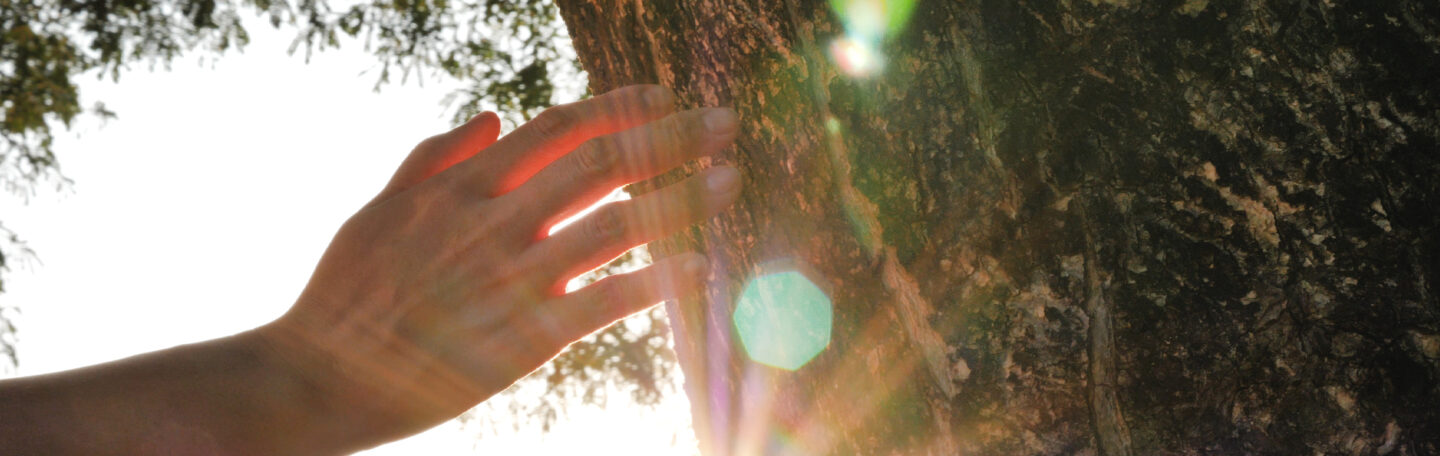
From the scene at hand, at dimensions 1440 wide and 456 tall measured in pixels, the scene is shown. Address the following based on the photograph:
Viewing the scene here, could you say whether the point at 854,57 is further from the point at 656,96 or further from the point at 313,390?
the point at 313,390

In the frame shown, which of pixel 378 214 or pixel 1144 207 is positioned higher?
pixel 378 214

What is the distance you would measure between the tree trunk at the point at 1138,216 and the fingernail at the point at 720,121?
0.36 feet

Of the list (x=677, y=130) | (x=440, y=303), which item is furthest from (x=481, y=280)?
(x=677, y=130)

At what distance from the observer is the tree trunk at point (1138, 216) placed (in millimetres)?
1008

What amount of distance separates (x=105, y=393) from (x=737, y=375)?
36.6 inches

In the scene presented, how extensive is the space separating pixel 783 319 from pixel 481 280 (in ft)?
1.58

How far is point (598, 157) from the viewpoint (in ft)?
4.33

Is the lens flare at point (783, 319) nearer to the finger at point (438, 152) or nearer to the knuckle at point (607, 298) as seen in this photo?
the knuckle at point (607, 298)

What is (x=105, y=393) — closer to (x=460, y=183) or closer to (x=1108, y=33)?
(x=460, y=183)

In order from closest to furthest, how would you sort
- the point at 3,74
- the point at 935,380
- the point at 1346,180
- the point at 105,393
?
the point at 1346,180 → the point at 935,380 → the point at 105,393 → the point at 3,74

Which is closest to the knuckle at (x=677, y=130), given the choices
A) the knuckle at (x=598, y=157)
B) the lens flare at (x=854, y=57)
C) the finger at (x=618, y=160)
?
the finger at (x=618, y=160)

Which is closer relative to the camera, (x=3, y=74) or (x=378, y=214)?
(x=378, y=214)

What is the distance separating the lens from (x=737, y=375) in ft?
4.64

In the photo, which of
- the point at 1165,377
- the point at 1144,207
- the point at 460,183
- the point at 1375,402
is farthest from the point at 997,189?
the point at 460,183
